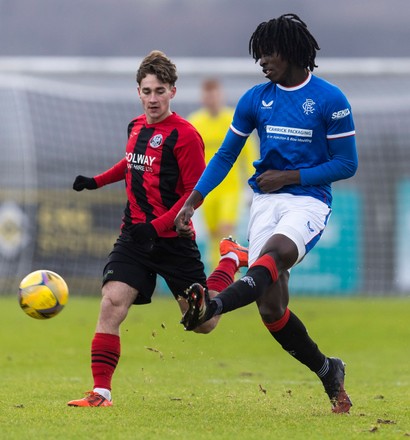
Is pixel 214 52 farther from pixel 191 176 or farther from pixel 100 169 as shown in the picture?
pixel 191 176

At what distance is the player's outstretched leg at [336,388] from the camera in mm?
6988

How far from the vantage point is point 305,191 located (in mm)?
6902

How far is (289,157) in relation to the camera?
6.87 metres

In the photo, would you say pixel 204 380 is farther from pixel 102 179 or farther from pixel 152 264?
pixel 102 179

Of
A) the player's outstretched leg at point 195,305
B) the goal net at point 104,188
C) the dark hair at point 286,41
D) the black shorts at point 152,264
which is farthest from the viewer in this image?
the goal net at point 104,188

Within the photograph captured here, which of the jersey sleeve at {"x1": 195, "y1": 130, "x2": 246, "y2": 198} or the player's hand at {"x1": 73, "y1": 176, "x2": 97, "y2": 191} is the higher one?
the jersey sleeve at {"x1": 195, "y1": 130, "x2": 246, "y2": 198}

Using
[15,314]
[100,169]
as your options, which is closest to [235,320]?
[15,314]

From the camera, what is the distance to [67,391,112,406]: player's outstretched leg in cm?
694

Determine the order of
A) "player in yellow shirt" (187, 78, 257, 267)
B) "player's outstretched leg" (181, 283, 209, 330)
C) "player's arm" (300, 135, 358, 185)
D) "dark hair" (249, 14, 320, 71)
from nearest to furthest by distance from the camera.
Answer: "player's outstretched leg" (181, 283, 209, 330), "player's arm" (300, 135, 358, 185), "dark hair" (249, 14, 320, 71), "player in yellow shirt" (187, 78, 257, 267)

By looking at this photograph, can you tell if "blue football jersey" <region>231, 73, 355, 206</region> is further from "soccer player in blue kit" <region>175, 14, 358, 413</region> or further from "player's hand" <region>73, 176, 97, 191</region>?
"player's hand" <region>73, 176, 97, 191</region>

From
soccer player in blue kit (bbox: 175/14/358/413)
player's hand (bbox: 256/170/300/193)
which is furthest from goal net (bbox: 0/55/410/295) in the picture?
player's hand (bbox: 256/170/300/193)

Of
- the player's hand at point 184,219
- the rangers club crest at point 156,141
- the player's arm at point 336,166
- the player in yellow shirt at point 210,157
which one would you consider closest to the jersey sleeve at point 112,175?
the rangers club crest at point 156,141

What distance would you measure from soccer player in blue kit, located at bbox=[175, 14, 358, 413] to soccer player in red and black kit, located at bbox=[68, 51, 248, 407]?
14.4 inches

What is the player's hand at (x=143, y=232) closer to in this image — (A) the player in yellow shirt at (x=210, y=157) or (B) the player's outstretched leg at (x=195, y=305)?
(B) the player's outstretched leg at (x=195, y=305)
